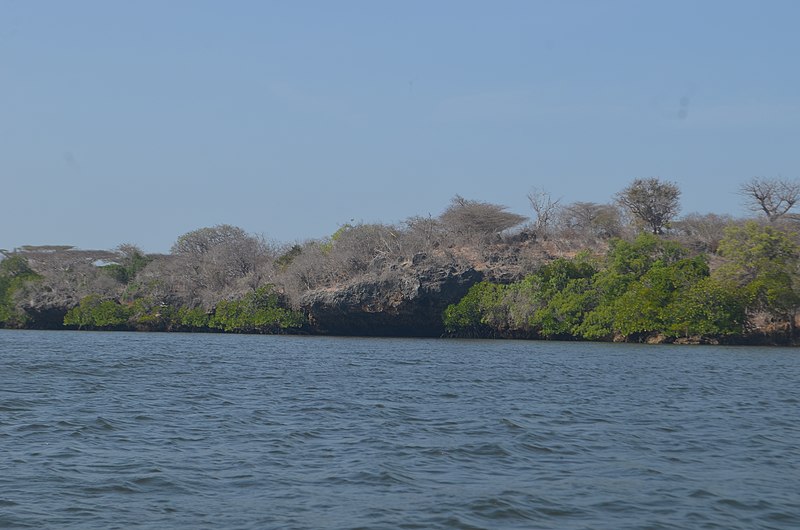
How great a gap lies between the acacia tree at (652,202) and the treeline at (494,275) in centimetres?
9

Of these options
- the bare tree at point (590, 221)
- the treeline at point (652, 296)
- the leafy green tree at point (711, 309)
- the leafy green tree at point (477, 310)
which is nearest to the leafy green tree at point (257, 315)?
the leafy green tree at point (477, 310)

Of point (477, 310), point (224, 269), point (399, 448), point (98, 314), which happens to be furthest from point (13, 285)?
point (399, 448)

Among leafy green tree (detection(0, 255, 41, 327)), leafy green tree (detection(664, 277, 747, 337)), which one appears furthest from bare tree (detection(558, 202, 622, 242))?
leafy green tree (detection(0, 255, 41, 327))

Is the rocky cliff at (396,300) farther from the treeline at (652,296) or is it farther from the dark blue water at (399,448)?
the dark blue water at (399,448)

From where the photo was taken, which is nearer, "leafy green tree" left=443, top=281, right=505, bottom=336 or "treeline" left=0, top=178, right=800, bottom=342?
"treeline" left=0, top=178, right=800, bottom=342

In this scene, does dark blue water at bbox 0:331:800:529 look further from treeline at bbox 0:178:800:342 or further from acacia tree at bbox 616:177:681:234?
acacia tree at bbox 616:177:681:234

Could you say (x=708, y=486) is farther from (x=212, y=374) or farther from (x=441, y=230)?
(x=441, y=230)

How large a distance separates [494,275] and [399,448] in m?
39.6

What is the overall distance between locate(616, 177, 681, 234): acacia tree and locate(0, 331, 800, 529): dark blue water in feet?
111

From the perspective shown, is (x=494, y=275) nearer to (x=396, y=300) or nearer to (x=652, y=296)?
(x=396, y=300)

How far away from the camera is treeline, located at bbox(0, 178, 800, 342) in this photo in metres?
42.6

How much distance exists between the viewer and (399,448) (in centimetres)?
1433

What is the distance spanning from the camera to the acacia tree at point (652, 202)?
6050 cm

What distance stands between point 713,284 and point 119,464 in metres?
33.8
